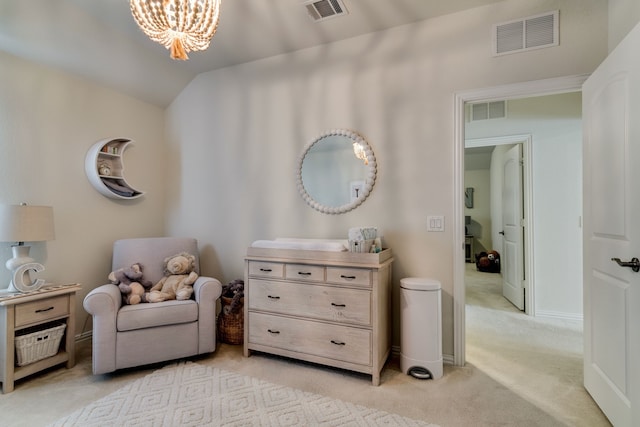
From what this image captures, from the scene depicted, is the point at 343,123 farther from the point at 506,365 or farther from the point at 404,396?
the point at 506,365

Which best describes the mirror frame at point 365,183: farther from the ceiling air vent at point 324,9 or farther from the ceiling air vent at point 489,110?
the ceiling air vent at point 489,110

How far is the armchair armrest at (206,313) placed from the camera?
2494 millimetres

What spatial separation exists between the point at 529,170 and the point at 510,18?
1.97 meters

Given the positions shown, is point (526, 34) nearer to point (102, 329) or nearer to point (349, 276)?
point (349, 276)

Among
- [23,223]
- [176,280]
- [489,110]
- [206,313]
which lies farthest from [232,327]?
[489,110]

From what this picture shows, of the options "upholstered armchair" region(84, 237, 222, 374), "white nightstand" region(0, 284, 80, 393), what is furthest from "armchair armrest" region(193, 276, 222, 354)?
"white nightstand" region(0, 284, 80, 393)

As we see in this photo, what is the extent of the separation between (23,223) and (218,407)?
5.97ft

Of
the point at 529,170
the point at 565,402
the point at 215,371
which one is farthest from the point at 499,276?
the point at 215,371

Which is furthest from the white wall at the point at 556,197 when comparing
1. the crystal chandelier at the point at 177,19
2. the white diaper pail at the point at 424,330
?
the crystal chandelier at the point at 177,19

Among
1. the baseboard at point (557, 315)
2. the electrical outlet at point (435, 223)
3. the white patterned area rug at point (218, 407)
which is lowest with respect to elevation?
the baseboard at point (557, 315)

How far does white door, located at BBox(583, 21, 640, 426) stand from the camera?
1.52m

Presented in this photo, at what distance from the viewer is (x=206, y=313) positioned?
2.52 meters

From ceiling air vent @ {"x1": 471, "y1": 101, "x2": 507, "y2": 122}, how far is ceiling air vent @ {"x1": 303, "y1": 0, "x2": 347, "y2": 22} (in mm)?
2207

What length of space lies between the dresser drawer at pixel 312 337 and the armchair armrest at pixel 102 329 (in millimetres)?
969
